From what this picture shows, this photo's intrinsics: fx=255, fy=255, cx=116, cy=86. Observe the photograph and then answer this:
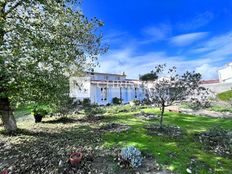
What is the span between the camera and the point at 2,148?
11.7 metres

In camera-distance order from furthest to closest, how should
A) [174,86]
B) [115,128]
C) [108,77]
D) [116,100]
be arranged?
[108,77] → [116,100] → [115,128] → [174,86]

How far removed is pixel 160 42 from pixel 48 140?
92.5 ft

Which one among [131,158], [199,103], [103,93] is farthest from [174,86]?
[103,93]

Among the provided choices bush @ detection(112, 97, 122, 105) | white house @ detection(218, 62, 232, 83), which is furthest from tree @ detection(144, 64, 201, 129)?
white house @ detection(218, 62, 232, 83)

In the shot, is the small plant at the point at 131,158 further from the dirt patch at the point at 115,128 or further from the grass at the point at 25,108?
the grass at the point at 25,108

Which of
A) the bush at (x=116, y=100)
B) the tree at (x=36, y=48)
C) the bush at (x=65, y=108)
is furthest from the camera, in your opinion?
the bush at (x=116, y=100)

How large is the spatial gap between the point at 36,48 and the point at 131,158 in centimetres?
815

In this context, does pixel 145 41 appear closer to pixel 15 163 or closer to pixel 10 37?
pixel 10 37

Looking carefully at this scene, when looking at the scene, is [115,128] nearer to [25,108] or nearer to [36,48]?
[36,48]

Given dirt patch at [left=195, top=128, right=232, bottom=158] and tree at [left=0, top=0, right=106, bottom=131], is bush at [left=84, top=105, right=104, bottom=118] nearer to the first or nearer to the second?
tree at [left=0, top=0, right=106, bottom=131]

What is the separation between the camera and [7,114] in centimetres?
1466

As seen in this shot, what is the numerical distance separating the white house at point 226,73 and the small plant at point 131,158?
46587mm

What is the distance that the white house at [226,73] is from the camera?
5128cm

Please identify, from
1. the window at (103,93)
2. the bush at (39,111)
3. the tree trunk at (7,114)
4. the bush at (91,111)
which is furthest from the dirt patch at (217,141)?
the window at (103,93)
